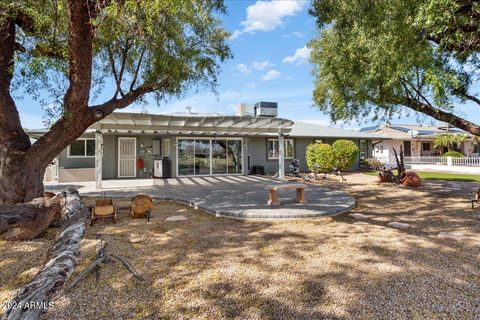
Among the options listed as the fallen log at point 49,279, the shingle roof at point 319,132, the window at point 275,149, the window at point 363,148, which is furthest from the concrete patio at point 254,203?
the window at point 363,148

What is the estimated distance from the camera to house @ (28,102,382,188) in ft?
41.8

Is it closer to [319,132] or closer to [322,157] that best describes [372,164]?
[319,132]

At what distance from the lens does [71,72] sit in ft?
18.6

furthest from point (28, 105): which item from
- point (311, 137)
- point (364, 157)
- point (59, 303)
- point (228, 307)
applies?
point (364, 157)

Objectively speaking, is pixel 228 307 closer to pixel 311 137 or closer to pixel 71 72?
pixel 71 72

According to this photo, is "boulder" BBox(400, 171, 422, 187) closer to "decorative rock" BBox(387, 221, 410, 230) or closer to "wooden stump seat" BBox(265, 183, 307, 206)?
"wooden stump seat" BBox(265, 183, 307, 206)

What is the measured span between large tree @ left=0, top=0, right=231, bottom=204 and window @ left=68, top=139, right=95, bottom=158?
8989 millimetres

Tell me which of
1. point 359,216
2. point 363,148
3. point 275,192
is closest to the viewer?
point 359,216

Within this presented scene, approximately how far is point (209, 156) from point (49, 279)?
15.2 m

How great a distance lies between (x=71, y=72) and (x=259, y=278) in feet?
17.4

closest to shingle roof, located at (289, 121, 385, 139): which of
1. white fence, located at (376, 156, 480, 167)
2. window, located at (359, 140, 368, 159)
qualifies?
window, located at (359, 140, 368, 159)

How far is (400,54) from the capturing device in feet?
20.5

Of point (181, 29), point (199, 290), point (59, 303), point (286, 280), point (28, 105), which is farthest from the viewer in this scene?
point (181, 29)

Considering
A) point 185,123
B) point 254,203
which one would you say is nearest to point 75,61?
point 254,203
